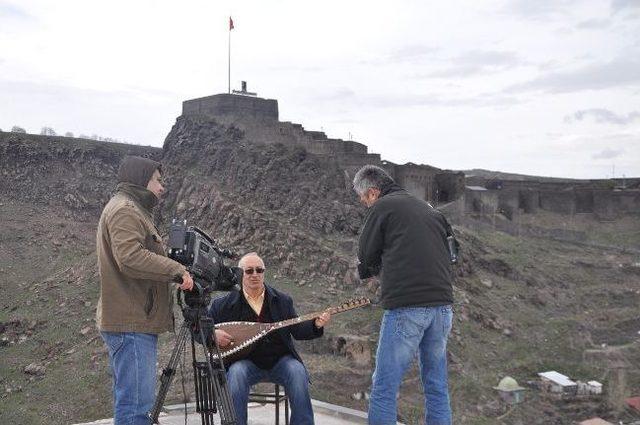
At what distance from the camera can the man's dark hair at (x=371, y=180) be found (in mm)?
4152

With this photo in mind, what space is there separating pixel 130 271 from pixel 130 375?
624mm

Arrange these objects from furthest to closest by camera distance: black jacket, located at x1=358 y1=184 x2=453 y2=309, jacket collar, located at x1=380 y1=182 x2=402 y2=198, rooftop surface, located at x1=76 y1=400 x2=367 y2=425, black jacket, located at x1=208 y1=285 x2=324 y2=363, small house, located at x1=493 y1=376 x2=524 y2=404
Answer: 1. small house, located at x1=493 y1=376 x2=524 y2=404
2. rooftop surface, located at x1=76 y1=400 x2=367 y2=425
3. black jacket, located at x1=208 y1=285 x2=324 y2=363
4. jacket collar, located at x1=380 y1=182 x2=402 y2=198
5. black jacket, located at x1=358 y1=184 x2=453 y2=309

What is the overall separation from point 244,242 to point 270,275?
1.47 meters

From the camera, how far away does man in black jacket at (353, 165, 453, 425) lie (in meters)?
3.81

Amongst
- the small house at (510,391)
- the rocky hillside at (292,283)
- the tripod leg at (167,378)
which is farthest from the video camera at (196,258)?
the small house at (510,391)

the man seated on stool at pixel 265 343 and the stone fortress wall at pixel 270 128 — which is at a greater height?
the stone fortress wall at pixel 270 128

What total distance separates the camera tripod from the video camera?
0.08 m

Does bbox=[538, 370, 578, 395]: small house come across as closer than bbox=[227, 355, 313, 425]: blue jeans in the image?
No

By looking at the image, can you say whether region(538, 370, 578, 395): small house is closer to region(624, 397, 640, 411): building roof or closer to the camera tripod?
region(624, 397, 640, 411): building roof

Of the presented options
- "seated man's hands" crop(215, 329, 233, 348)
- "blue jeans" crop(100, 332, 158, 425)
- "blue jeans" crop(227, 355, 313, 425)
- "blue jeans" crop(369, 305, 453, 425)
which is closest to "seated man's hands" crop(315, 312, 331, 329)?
"blue jeans" crop(227, 355, 313, 425)

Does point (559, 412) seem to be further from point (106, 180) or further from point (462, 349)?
point (106, 180)

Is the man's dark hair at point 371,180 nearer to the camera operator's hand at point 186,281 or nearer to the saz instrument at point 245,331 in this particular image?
the saz instrument at point 245,331

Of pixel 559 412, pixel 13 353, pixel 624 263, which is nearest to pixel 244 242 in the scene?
pixel 13 353

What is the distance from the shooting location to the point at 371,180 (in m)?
4.16
